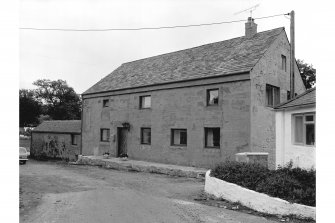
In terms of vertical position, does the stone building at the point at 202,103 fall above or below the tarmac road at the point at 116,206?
above

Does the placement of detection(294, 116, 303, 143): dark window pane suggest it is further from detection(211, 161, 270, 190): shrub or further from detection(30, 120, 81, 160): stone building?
detection(30, 120, 81, 160): stone building

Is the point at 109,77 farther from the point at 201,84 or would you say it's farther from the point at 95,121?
the point at 201,84

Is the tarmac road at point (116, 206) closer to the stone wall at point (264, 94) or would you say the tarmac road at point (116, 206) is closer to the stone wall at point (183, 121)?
the stone wall at point (183, 121)

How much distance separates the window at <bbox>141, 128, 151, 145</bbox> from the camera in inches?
814

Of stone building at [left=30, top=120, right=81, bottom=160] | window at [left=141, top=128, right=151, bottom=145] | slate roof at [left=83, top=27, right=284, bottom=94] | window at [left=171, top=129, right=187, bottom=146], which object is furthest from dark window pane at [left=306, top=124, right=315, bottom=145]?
stone building at [left=30, top=120, right=81, bottom=160]

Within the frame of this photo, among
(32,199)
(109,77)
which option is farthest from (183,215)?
(109,77)

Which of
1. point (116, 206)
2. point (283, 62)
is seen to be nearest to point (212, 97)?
point (283, 62)

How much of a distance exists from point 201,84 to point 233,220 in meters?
11.0

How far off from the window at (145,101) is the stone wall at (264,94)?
303 inches

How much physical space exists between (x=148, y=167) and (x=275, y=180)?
32.9 ft

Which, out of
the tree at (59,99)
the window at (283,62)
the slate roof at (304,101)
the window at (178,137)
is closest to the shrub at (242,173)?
the slate roof at (304,101)

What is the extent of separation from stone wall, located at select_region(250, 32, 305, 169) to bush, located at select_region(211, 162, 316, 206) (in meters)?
5.16

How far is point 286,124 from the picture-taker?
1225cm

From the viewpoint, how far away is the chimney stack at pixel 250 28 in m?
19.9
